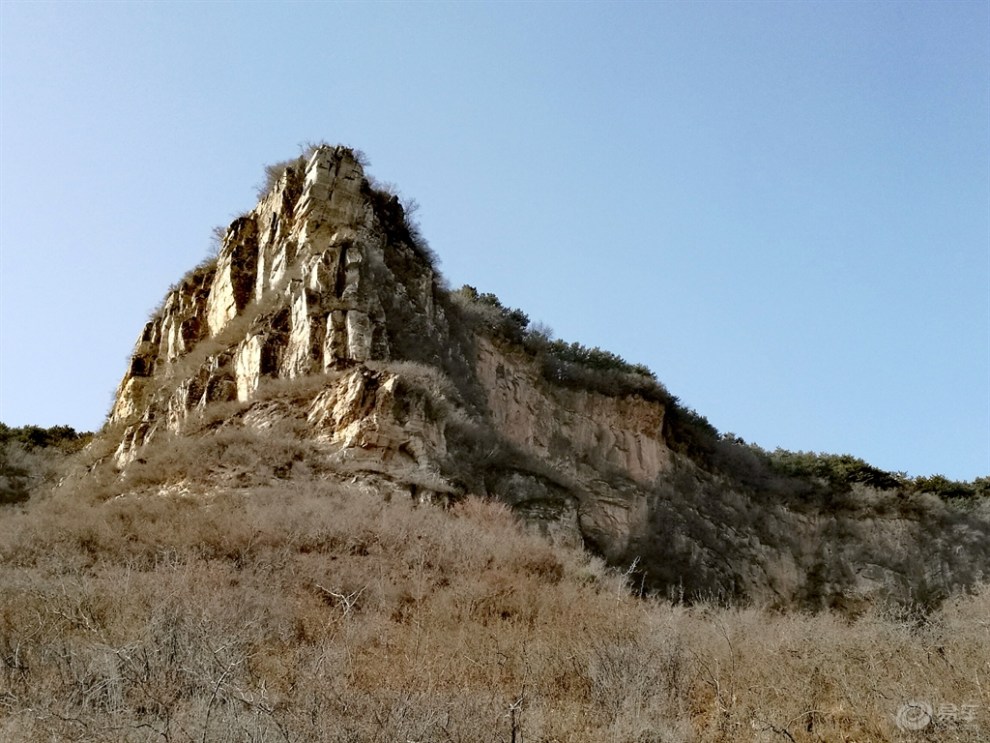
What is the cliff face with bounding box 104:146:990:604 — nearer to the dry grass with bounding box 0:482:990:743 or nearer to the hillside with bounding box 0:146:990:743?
the hillside with bounding box 0:146:990:743

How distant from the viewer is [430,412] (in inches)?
684

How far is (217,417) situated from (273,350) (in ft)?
6.69

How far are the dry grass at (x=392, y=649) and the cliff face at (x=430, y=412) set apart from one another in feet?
12.5

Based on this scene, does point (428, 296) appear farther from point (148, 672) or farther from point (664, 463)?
point (148, 672)

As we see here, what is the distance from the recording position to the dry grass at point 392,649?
603 centimetres

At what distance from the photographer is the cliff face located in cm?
1723

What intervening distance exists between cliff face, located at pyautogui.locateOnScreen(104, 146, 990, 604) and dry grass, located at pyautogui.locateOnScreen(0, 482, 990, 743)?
3.81 metres

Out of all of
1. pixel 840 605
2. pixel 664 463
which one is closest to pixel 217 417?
pixel 664 463

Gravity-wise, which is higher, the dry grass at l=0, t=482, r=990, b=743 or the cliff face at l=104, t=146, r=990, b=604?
the cliff face at l=104, t=146, r=990, b=604

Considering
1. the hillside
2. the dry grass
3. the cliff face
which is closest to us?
the dry grass

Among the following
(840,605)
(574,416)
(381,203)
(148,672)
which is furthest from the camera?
(574,416)

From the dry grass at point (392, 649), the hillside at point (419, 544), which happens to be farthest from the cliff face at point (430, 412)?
the dry grass at point (392, 649)

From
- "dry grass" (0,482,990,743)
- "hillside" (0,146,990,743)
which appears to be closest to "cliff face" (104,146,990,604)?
"hillside" (0,146,990,743)

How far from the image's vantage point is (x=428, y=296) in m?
23.2
